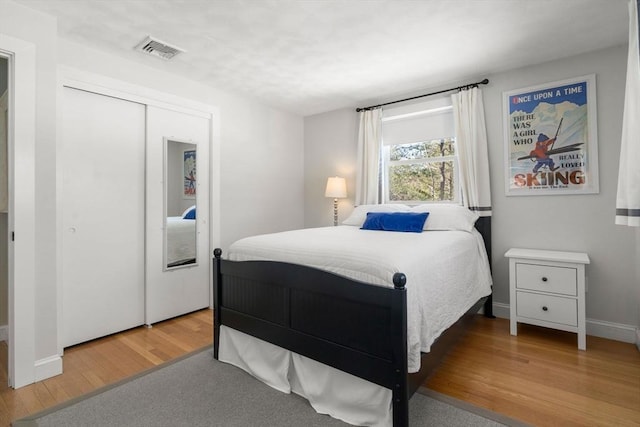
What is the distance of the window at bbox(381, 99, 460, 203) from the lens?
361 cm

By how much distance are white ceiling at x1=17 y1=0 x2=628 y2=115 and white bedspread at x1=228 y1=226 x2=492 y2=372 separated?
1.54 meters

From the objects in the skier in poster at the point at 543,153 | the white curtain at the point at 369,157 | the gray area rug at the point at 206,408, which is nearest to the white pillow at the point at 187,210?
the gray area rug at the point at 206,408

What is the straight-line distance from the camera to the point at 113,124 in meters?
2.84

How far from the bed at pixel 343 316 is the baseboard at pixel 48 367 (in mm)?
1028

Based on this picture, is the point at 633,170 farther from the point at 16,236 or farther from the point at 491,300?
the point at 16,236

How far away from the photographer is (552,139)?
2.97 metres

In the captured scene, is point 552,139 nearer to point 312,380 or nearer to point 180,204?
point 312,380

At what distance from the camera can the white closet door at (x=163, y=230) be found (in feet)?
10.1

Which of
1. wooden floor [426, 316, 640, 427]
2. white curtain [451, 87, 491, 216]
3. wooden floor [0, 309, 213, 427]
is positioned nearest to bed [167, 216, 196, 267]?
wooden floor [0, 309, 213, 427]

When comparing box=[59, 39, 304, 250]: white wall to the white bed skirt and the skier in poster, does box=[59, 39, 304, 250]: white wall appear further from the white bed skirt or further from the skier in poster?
the skier in poster

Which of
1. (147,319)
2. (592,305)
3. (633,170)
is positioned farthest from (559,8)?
(147,319)

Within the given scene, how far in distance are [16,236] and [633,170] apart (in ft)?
11.8

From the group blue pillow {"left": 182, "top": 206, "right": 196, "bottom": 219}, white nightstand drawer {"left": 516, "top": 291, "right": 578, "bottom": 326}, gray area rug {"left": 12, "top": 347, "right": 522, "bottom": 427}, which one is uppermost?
blue pillow {"left": 182, "top": 206, "right": 196, "bottom": 219}

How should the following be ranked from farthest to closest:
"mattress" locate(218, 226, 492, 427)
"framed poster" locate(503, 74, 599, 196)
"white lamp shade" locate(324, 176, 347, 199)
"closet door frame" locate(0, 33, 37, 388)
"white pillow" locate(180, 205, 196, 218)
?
"white lamp shade" locate(324, 176, 347, 199)
"white pillow" locate(180, 205, 196, 218)
"framed poster" locate(503, 74, 599, 196)
"closet door frame" locate(0, 33, 37, 388)
"mattress" locate(218, 226, 492, 427)
